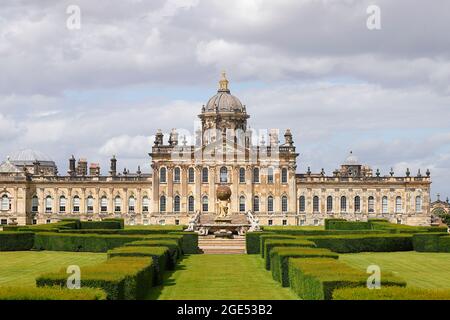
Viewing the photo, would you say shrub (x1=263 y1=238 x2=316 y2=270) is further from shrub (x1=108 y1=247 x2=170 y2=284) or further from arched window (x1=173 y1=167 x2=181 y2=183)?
arched window (x1=173 y1=167 x2=181 y2=183)

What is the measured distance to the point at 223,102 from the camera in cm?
8562

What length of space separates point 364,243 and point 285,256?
15.7m

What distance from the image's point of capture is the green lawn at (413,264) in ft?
87.9

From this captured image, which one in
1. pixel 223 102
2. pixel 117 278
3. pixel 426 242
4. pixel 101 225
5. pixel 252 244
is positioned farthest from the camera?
Answer: pixel 223 102

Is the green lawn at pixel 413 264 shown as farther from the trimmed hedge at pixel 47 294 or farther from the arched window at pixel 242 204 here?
the arched window at pixel 242 204

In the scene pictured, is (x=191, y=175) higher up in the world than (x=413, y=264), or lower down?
higher up

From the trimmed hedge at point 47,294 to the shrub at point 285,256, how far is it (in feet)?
31.9

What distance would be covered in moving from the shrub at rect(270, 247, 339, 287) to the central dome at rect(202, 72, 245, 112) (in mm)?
56968

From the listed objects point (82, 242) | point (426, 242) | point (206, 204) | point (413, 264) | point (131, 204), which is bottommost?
point (413, 264)

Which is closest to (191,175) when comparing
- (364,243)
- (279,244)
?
(364,243)

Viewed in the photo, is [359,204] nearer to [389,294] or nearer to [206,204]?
[206,204]

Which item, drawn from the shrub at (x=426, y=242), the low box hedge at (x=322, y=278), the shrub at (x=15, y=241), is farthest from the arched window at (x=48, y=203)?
the low box hedge at (x=322, y=278)
